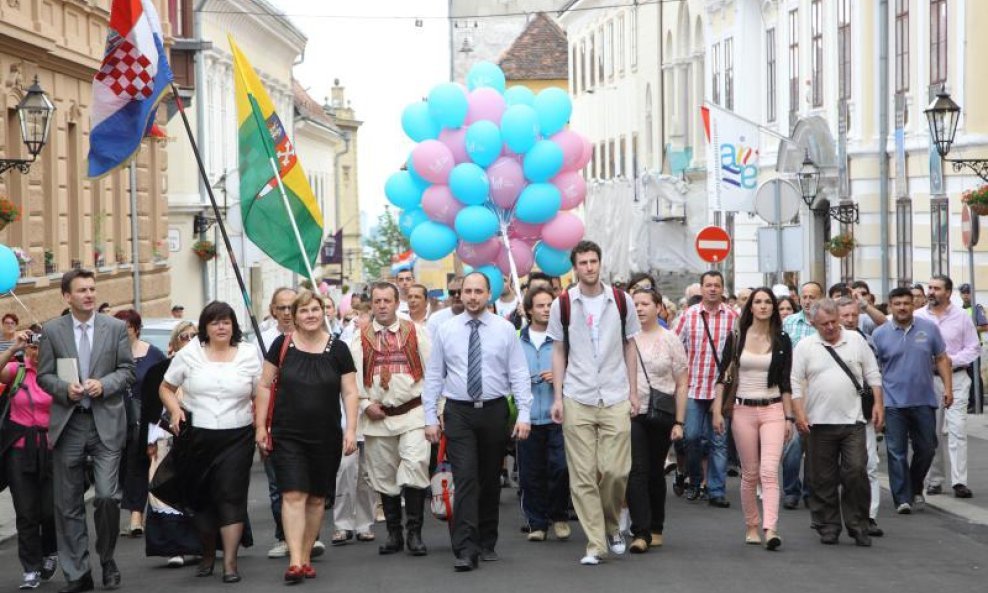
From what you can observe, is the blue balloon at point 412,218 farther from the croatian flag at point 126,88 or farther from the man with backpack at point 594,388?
the man with backpack at point 594,388

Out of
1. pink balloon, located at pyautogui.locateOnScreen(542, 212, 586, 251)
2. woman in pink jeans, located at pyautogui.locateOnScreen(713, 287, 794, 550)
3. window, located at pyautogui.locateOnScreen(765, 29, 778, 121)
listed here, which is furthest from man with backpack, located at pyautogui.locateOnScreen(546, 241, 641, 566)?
window, located at pyautogui.locateOnScreen(765, 29, 778, 121)

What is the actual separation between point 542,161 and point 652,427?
7.25 metres

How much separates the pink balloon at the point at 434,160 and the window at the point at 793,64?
62.8 feet

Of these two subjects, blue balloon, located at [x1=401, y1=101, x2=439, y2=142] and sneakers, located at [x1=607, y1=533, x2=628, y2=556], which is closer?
sneakers, located at [x1=607, y1=533, x2=628, y2=556]

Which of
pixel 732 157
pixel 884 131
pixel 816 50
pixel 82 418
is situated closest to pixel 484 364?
pixel 82 418

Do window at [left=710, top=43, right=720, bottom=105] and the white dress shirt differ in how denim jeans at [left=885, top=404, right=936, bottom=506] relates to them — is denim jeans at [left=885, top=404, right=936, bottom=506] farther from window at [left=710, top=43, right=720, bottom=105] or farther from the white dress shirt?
window at [left=710, top=43, right=720, bottom=105]

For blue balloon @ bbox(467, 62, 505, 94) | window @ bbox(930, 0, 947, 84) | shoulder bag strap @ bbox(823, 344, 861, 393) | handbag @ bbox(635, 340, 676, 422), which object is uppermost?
window @ bbox(930, 0, 947, 84)

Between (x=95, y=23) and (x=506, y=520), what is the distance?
17051mm

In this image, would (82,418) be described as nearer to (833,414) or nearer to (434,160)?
(833,414)

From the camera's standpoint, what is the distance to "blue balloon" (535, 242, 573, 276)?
20484 mm

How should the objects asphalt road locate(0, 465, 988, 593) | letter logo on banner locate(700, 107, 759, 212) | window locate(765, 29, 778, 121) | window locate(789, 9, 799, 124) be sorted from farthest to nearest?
1. window locate(765, 29, 778, 121)
2. window locate(789, 9, 799, 124)
3. letter logo on banner locate(700, 107, 759, 212)
4. asphalt road locate(0, 465, 988, 593)

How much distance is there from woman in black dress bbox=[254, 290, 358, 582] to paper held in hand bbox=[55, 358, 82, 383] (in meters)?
1.04

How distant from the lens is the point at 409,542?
1222 centimetres

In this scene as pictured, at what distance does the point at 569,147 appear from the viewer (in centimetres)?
1988
